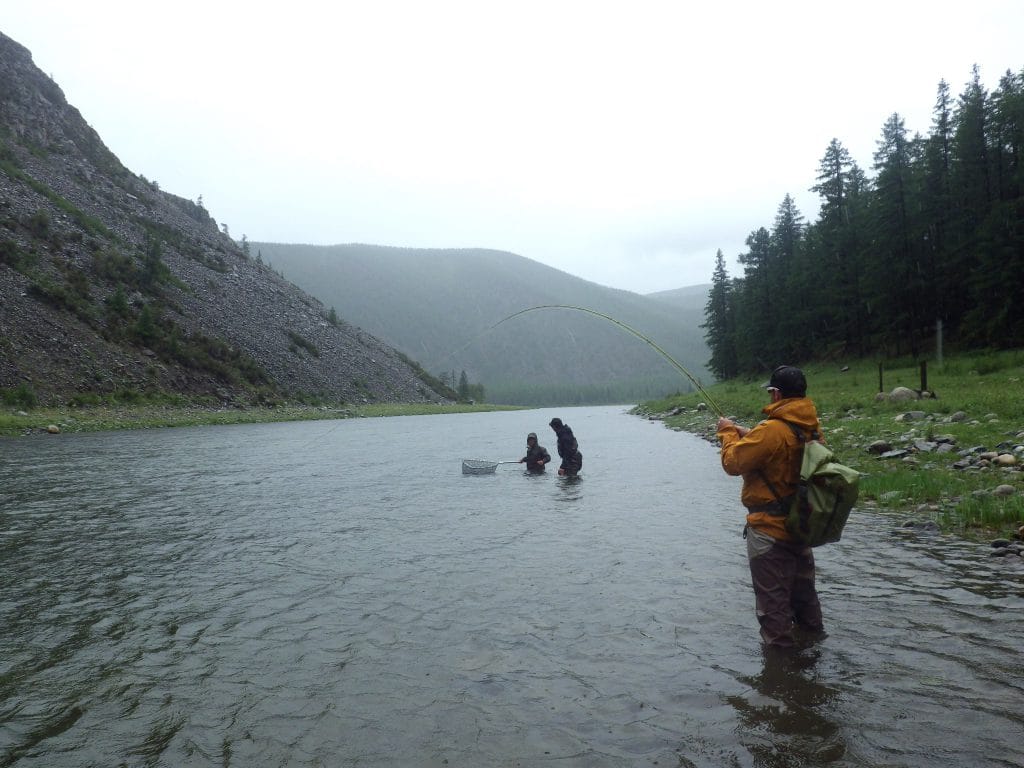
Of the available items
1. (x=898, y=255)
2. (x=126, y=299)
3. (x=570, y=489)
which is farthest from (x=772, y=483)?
(x=126, y=299)

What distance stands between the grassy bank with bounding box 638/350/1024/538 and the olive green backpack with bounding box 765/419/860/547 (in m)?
5.72

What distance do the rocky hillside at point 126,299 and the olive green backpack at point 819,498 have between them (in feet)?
159

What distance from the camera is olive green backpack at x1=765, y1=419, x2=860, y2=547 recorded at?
18.8 ft

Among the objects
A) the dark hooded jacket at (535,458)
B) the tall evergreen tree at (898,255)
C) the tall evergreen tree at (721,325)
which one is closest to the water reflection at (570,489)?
the dark hooded jacket at (535,458)

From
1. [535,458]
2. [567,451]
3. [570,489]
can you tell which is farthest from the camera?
[535,458]

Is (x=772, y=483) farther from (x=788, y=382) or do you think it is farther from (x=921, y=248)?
(x=921, y=248)

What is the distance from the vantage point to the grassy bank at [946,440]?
10648 millimetres

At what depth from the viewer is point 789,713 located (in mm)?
5023

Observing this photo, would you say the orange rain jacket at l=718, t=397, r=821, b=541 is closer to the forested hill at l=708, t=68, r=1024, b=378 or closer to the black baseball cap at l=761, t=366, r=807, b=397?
the black baseball cap at l=761, t=366, r=807, b=397

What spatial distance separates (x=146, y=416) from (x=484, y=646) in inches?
1909

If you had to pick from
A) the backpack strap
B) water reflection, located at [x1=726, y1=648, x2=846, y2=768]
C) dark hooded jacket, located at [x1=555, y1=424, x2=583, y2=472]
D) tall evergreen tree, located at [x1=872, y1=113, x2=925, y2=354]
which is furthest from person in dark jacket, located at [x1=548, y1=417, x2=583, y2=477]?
tall evergreen tree, located at [x1=872, y1=113, x2=925, y2=354]

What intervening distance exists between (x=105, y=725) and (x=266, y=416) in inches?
2178

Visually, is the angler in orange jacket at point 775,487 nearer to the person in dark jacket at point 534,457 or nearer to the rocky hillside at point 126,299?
the person in dark jacket at point 534,457

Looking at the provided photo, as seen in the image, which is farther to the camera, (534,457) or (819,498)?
(534,457)
